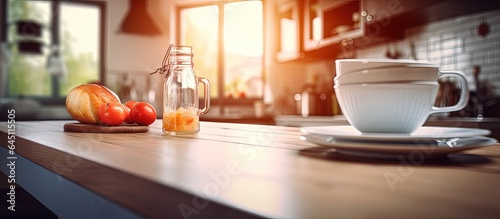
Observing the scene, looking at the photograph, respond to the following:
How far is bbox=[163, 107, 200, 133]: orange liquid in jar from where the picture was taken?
3.05ft

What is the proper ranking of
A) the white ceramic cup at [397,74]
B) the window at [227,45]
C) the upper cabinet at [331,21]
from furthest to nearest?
the window at [227,45] < the upper cabinet at [331,21] < the white ceramic cup at [397,74]

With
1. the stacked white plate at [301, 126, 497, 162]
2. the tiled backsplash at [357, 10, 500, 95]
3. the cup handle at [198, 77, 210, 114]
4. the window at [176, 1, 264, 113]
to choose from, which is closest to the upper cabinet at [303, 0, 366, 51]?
the tiled backsplash at [357, 10, 500, 95]

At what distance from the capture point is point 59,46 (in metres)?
5.17

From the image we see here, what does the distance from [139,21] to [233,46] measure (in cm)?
121

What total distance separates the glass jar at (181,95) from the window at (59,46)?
435 centimetres

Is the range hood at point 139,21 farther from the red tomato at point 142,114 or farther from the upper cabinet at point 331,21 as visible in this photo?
the red tomato at point 142,114

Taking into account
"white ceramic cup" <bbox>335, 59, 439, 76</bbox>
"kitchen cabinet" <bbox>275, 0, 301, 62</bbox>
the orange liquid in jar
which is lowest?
the orange liquid in jar

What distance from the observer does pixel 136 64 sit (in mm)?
5531

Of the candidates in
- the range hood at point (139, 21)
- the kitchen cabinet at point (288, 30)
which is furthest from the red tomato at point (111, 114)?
the range hood at point (139, 21)

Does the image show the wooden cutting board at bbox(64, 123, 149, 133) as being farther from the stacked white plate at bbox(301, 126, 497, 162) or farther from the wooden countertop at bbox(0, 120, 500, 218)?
the stacked white plate at bbox(301, 126, 497, 162)

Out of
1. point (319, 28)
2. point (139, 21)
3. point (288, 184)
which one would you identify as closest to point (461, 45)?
point (319, 28)

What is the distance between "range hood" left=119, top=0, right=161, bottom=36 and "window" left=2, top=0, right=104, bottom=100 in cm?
36

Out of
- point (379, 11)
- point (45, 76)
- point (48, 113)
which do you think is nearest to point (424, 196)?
point (379, 11)

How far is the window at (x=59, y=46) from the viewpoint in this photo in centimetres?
503
